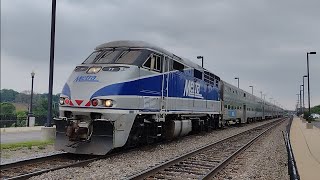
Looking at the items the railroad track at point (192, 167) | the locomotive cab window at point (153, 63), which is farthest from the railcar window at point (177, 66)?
the railroad track at point (192, 167)

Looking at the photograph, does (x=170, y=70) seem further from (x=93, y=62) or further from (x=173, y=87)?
(x=93, y=62)

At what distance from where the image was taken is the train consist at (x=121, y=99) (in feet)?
35.0

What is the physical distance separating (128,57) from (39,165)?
4514 millimetres

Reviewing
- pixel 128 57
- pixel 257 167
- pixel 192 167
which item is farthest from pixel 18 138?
pixel 257 167

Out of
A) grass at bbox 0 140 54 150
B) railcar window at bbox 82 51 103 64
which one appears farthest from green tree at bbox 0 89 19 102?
railcar window at bbox 82 51 103 64

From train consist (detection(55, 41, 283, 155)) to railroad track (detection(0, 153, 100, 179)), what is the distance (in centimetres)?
41

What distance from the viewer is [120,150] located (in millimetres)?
12688

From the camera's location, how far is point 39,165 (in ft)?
31.4

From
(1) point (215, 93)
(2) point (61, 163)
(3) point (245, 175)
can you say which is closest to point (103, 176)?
(2) point (61, 163)

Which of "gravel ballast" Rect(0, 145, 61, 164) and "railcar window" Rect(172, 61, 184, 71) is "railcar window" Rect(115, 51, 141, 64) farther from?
"gravel ballast" Rect(0, 145, 61, 164)

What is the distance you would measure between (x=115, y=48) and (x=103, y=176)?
18.4 ft

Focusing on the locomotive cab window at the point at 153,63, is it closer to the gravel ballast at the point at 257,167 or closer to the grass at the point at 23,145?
the gravel ballast at the point at 257,167

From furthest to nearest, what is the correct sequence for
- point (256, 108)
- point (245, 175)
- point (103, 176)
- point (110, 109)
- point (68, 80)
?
point (256, 108), point (68, 80), point (110, 109), point (245, 175), point (103, 176)

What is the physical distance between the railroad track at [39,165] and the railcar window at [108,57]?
3101mm
